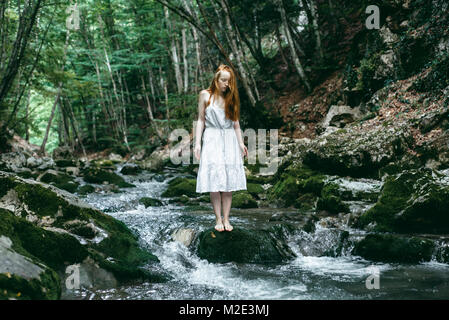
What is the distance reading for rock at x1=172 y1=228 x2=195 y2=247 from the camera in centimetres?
521

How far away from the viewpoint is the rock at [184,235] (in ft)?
17.1

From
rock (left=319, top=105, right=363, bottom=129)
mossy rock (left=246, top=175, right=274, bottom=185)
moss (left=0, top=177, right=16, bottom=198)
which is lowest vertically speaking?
mossy rock (left=246, top=175, right=274, bottom=185)

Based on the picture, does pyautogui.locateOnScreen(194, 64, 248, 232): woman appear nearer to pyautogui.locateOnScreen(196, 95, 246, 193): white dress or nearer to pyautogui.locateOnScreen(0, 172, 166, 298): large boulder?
pyautogui.locateOnScreen(196, 95, 246, 193): white dress

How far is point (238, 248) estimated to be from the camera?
4.64m

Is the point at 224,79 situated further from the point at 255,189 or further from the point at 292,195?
the point at 255,189

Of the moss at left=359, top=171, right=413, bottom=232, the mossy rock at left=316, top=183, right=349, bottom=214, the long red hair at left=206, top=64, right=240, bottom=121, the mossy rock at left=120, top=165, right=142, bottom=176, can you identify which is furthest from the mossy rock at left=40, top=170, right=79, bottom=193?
the moss at left=359, top=171, right=413, bottom=232

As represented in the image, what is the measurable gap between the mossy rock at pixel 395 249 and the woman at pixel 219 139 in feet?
6.54

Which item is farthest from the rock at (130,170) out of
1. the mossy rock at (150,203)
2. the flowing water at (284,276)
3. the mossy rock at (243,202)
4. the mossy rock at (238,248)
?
the mossy rock at (238,248)

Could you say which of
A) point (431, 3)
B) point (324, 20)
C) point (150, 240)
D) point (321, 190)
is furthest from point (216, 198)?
point (324, 20)

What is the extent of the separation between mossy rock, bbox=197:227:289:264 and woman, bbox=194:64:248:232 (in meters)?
0.63

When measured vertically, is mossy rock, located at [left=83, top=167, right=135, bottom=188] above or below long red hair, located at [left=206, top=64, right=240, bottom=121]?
below

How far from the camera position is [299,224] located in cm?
579
